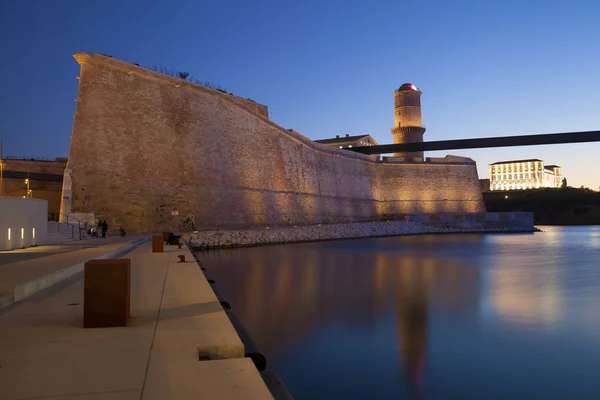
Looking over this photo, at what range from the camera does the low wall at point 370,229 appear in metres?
20.2

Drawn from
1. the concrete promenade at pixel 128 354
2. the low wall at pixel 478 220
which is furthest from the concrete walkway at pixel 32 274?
the low wall at pixel 478 220

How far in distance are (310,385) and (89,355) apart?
230 centimetres

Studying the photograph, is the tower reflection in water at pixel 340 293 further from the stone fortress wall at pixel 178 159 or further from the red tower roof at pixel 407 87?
the red tower roof at pixel 407 87

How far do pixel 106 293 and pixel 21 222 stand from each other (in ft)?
30.3

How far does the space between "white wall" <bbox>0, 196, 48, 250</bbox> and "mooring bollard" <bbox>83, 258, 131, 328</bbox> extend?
320 inches

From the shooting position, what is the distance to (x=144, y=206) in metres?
19.5

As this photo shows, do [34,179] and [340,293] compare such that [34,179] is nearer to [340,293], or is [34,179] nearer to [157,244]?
[157,244]

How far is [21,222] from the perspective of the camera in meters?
11.5

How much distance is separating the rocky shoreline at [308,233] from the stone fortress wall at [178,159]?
1354 millimetres

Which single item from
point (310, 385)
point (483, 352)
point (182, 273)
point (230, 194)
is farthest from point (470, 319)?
point (230, 194)

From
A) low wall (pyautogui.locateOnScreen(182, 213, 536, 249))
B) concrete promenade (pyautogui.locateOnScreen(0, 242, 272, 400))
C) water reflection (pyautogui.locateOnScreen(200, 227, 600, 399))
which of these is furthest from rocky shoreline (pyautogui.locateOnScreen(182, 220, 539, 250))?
concrete promenade (pyautogui.locateOnScreen(0, 242, 272, 400))

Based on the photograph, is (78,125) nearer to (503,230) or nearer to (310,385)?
(310,385)

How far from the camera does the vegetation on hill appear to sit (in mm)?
54938

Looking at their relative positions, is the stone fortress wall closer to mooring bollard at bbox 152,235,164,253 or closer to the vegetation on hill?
mooring bollard at bbox 152,235,164,253
